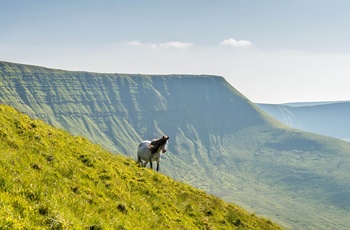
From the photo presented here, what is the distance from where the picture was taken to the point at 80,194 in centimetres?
1695

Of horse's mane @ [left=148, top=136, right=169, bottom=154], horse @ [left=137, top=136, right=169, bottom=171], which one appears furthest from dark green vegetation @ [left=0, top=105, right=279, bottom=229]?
horse's mane @ [left=148, top=136, right=169, bottom=154]

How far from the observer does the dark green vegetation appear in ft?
39.4

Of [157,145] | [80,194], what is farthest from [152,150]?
[80,194]

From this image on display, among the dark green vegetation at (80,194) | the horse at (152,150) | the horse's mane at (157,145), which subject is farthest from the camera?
the horse's mane at (157,145)

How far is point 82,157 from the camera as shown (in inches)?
921

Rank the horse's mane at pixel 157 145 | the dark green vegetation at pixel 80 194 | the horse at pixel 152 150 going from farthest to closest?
the horse's mane at pixel 157 145, the horse at pixel 152 150, the dark green vegetation at pixel 80 194

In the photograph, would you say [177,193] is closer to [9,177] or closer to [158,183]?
[158,183]

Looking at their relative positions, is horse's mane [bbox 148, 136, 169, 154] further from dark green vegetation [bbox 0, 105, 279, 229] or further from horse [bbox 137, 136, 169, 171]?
dark green vegetation [bbox 0, 105, 279, 229]

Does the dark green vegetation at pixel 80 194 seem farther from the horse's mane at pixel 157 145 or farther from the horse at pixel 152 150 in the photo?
the horse's mane at pixel 157 145

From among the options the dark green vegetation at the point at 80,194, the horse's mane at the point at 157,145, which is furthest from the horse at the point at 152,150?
the dark green vegetation at the point at 80,194

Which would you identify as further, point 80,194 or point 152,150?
point 152,150

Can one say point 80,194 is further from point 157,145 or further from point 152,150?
point 157,145

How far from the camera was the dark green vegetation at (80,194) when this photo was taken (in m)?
12.0

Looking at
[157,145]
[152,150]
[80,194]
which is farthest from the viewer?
[157,145]
